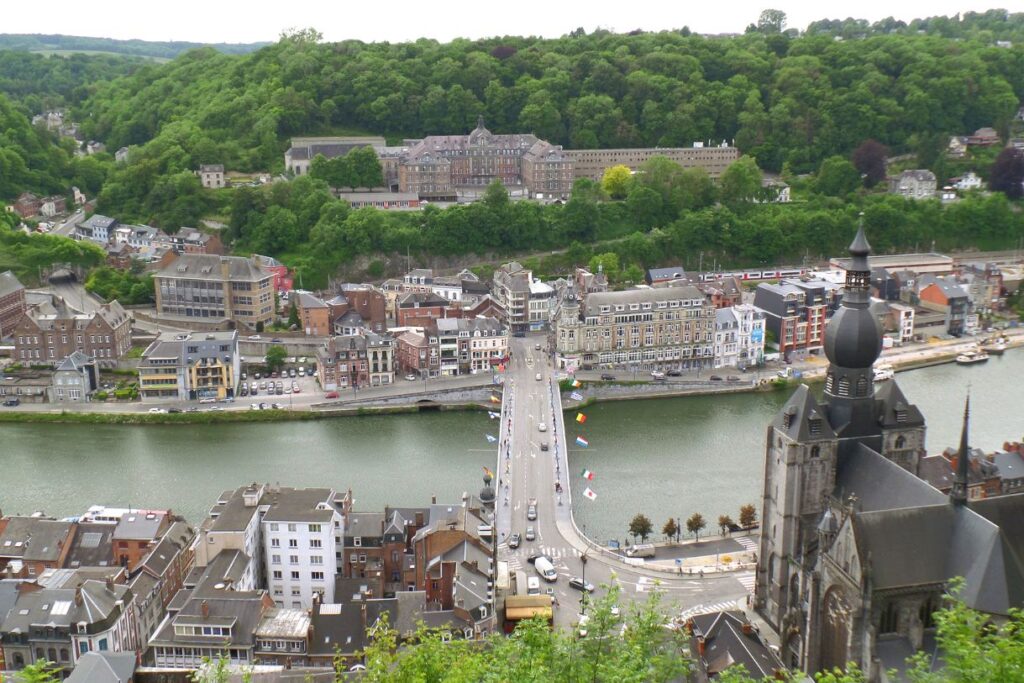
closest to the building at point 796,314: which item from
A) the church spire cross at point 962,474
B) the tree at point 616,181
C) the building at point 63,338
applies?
the tree at point 616,181

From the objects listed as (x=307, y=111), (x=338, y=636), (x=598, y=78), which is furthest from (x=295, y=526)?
(x=598, y=78)

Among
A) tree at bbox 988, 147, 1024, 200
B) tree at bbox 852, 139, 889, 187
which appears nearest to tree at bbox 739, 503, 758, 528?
tree at bbox 852, 139, 889, 187

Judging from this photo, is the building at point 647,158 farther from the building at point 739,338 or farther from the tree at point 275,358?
the tree at point 275,358

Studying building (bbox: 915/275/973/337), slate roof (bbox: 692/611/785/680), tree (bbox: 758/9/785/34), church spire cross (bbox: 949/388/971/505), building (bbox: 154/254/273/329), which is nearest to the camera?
church spire cross (bbox: 949/388/971/505)

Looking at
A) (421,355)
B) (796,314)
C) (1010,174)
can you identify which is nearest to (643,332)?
(796,314)

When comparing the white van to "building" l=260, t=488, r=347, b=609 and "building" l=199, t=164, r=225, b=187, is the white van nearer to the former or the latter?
"building" l=260, t=488, r=347, b=609
